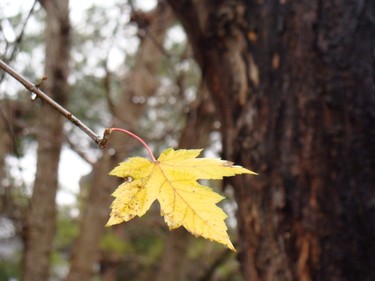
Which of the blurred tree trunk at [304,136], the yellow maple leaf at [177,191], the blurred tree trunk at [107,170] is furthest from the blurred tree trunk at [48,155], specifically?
the yellow maple leaf at [177,191]

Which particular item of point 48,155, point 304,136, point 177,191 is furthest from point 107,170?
point 177,191

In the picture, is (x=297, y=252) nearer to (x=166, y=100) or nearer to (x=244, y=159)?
(x=244, y=159)

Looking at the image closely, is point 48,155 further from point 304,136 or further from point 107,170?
point 304,136

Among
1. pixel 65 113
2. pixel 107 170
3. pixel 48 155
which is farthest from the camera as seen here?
pixel 107 170

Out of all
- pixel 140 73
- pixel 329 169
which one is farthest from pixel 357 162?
pixel 140 73

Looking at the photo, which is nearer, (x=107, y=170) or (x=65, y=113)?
(x=65, y=113)

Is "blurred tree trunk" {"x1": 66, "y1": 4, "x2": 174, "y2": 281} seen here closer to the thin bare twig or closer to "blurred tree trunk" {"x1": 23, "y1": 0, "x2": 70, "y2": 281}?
"blurred tree trunk" {"x1": 23, "y1": 0, "x2": 70, "y2": 281}
